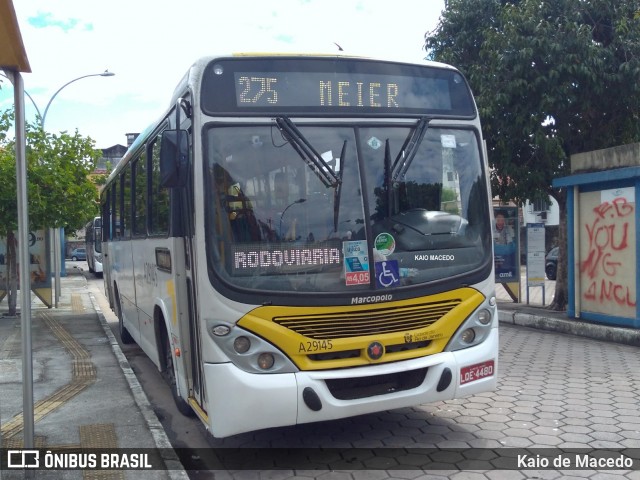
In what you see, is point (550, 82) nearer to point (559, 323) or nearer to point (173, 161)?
point (559, 323)

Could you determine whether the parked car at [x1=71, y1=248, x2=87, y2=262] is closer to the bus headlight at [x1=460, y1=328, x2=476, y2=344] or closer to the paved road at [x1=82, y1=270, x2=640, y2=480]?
the paved road at [x1=82, y1=270, x2=640, y2=480]

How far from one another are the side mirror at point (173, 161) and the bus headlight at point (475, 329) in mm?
2418

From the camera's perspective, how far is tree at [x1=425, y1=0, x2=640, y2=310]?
1155cm

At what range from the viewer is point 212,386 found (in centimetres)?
469

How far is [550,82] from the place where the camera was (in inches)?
458

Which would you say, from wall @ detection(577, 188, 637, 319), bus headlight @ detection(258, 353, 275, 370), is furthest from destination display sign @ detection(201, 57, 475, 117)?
wall @ detection(577, 188, 637, 319)

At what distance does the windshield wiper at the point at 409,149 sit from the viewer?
203 inches

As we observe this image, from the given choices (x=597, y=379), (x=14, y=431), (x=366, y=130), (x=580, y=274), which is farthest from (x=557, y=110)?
(x=14, y=431)

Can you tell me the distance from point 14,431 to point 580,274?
356 inches

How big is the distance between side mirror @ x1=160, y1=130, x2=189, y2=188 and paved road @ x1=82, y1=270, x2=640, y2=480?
2.23 metres

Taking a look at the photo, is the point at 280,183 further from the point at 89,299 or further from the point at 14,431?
the point at 89,299

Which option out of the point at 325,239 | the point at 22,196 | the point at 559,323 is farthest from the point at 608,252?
the point at 22,196

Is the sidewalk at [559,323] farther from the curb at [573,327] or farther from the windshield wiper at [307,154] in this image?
the windshield wiper at [307,154]

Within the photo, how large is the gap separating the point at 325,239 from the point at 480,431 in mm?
2291
